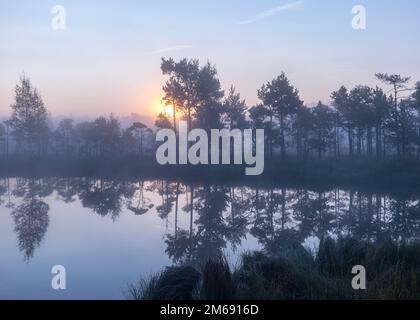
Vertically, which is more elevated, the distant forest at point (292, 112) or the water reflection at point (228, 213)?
the distant forest at point (292, 112)

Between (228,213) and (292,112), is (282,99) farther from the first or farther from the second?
(228,213)

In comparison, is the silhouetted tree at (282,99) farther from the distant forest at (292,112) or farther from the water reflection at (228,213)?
the water reflection at (228,213)

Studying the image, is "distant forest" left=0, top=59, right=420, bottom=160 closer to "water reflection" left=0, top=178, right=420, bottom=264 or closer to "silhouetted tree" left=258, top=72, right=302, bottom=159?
"silhouetted tree" left=258, top=72, right=302, bottom=159

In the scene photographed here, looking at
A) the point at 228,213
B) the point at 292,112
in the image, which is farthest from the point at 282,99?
the point at 228,213

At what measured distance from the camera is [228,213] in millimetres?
17359

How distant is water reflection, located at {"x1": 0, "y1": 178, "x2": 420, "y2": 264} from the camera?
40.3 feet

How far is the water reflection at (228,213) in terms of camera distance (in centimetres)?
1228

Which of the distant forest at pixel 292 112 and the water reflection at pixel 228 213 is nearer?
the water reflection at pixel 228 213

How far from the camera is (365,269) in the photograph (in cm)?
691

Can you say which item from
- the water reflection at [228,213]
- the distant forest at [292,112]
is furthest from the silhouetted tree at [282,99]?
the water reflection at [228,213]

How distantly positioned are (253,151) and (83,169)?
13.8 meters

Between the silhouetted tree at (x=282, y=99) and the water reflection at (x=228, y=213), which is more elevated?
the silhouetted tree at (x=282, y=99)

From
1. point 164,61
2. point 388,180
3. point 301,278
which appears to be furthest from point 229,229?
point 164,61
